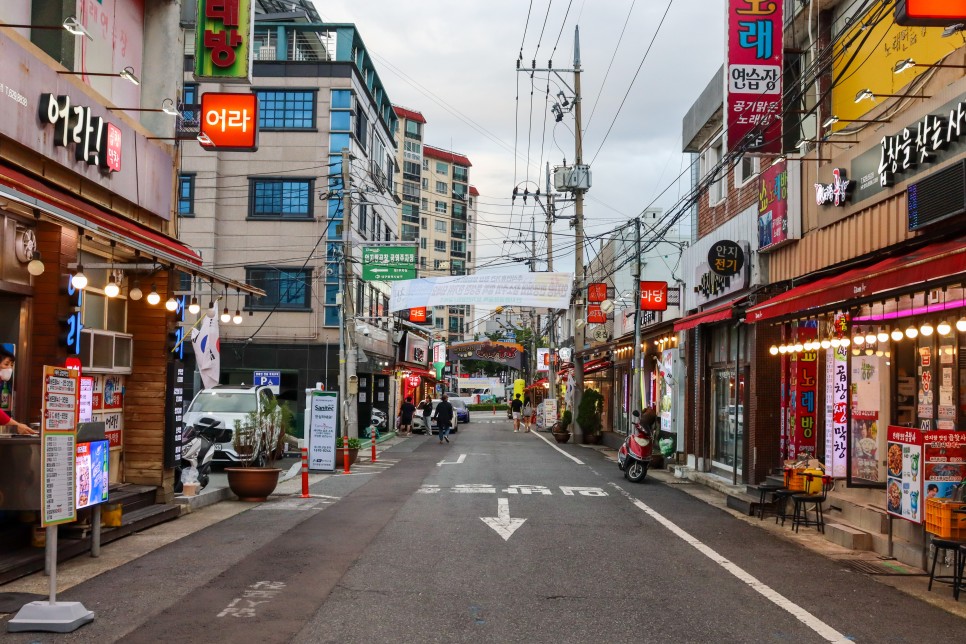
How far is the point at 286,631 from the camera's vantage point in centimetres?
688

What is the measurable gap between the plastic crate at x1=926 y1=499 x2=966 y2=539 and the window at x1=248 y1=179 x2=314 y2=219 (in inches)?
1220

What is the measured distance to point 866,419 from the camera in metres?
13.5

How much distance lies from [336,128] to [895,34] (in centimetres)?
2727

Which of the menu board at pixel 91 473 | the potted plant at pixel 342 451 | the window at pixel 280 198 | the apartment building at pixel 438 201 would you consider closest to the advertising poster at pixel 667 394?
the potted plant at pixel 342 451

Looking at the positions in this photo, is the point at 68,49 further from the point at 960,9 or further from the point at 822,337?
the point at 822,337

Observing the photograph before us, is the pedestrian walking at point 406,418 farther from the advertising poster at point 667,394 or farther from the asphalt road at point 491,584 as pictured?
the asphalt road at point 491,584

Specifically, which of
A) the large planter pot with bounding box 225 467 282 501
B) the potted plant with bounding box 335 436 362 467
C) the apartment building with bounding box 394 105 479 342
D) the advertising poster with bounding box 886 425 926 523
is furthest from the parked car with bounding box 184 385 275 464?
the apartment building with bounding box 394 105 479 342

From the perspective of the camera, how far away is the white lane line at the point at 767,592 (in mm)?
7086

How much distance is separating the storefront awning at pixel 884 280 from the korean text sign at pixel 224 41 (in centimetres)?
890

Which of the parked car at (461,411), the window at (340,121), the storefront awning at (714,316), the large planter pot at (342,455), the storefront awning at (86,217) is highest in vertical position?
the window at (340,121)

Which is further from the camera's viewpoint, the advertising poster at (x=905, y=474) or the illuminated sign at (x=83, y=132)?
the illuminated sign at (x=83, y=132)

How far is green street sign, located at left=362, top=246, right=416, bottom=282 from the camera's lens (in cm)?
2717

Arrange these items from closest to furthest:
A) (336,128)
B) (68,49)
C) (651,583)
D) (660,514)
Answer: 1. (651,583)
2. (68,49)
3. (660,514)
4. (336,128)

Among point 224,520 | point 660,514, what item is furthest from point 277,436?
point 660,514
